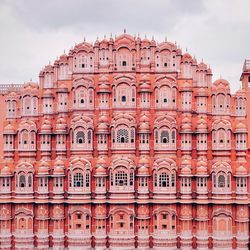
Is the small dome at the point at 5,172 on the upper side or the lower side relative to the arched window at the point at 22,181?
upper

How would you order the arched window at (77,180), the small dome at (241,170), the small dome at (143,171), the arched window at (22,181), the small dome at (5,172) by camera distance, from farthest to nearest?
the arched window at (22,181), the small dome at (5,172), the arched window at (77,180), the small dome at (143,171), the small dome at (241,170)

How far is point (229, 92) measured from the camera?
41000mm

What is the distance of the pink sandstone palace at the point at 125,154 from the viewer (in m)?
39.1

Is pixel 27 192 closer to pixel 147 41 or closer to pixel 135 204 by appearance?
pixel 135 204

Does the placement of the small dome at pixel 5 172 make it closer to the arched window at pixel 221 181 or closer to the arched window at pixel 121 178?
the arched window at pixel 121 178

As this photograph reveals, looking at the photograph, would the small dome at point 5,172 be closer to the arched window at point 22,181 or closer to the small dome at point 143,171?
the arched window at point 22,181

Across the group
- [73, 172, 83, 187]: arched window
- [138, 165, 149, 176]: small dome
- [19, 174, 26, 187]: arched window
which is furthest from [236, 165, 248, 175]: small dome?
[19, 174, 26, 187]: arched window

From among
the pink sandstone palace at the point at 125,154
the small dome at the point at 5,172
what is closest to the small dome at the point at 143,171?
the pink sandstone palace at the point at 125,154

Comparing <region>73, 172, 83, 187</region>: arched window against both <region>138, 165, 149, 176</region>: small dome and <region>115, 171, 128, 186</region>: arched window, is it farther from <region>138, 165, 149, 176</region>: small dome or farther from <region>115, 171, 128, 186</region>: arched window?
<region>138, 165, 149, 176</region>: small dome

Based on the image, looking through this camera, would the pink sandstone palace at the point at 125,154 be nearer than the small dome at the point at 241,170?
No

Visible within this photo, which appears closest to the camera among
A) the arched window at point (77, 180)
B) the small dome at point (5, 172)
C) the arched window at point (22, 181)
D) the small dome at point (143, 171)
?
the small dome at point (143, 171)

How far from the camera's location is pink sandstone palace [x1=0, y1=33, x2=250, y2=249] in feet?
128

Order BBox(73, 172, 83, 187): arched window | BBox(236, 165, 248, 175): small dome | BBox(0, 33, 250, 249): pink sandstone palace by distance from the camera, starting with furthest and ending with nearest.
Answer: BBox(73, 172, 83, 187): arched window < BBox(0, 33, 250, 249): pink sandstone palace < BBox(236, 165, 248, 175): small dome

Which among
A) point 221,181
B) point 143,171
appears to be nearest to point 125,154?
point 143,171
